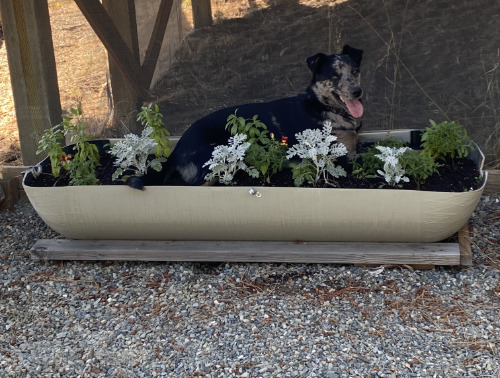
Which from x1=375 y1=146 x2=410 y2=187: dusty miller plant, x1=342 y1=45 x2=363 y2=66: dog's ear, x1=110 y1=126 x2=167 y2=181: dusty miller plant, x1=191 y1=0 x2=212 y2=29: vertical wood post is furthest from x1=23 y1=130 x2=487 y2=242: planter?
x1=191 y1=0 x2=212 y2=29: vertical wood post

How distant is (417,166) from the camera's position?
159 inches

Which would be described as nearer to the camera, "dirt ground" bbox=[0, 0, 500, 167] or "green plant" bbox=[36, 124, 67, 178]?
"green plant" bbox=[36, 124, 67, 178]

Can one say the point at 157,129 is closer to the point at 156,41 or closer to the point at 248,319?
the point at 156,41

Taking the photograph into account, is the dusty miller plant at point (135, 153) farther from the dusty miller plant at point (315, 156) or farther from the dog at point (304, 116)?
the dusty miller plant at point (315, 156)

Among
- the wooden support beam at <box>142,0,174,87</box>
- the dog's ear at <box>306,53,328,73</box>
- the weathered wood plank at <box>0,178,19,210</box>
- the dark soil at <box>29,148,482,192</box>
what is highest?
the wooden support beam at <box>142,0,174,87</box>

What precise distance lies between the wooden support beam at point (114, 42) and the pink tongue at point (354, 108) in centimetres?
198

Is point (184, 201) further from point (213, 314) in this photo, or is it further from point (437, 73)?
point (437, 73)

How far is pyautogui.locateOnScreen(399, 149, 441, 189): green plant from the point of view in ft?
13.2

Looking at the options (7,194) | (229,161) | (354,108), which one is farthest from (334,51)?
(7,194)

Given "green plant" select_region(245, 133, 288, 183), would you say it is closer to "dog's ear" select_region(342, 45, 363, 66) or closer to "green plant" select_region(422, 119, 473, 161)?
"dog's ear" select_region(342, 45, 363, 66)

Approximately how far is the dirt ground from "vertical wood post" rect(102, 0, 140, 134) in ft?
0.38

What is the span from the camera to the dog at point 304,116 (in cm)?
424

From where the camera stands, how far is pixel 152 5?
5.09 m

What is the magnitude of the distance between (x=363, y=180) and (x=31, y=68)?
302 centimetres
